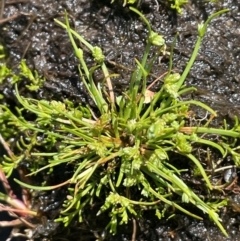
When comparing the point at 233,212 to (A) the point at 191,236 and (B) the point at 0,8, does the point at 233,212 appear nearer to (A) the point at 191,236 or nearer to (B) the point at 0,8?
(A) the point at 191,236

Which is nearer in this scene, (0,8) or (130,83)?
(130,83)

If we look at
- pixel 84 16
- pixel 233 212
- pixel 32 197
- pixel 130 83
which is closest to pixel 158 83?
pixel 130 83

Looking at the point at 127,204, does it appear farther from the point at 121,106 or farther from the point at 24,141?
the point at 24,141

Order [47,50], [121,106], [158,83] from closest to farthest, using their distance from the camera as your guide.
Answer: [121,106] → [158,83] → [47,50]

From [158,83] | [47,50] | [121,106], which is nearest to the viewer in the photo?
[121,106]

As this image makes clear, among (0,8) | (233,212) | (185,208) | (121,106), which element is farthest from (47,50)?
(233,212)

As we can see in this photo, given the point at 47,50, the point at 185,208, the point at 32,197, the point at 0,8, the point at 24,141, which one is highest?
the point at 0,8

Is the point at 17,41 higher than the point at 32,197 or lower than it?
higher
